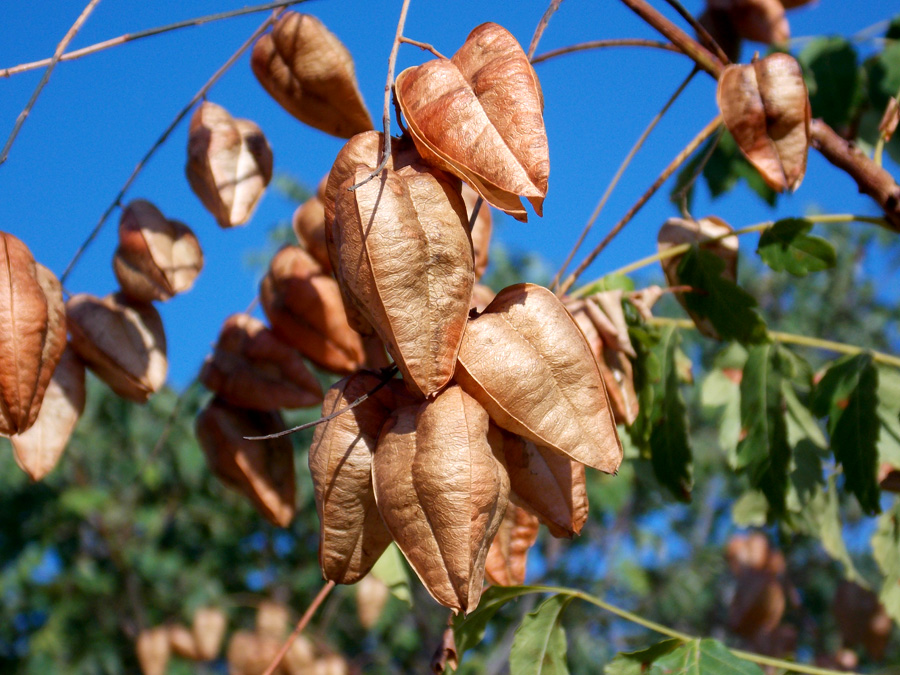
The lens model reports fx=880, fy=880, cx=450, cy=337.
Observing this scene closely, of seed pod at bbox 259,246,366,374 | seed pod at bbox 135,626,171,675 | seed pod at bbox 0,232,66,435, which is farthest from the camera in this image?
seed pod at bbox 135,626,171,675

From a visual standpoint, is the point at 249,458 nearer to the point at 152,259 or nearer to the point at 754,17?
the point at 152,259

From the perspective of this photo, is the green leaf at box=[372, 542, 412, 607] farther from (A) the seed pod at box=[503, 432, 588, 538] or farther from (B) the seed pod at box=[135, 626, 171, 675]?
(B) the seed pod at box=[135, 626, 171, 675]

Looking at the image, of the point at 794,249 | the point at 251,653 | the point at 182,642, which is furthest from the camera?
the point at 182,642

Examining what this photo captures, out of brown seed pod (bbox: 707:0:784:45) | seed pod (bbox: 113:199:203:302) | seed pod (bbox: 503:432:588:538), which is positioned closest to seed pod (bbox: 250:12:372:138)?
seed pod (bbox: 113:199:203:302)

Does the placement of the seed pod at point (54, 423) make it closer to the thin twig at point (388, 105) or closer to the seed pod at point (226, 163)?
the seed pod at point (226, 163)

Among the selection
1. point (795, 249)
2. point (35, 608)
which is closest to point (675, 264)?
point (795, 249)

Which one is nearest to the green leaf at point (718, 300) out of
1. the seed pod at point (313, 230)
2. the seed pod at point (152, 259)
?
the seed pod at point (313, 230)

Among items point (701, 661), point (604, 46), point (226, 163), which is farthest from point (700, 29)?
point (701, 661)
